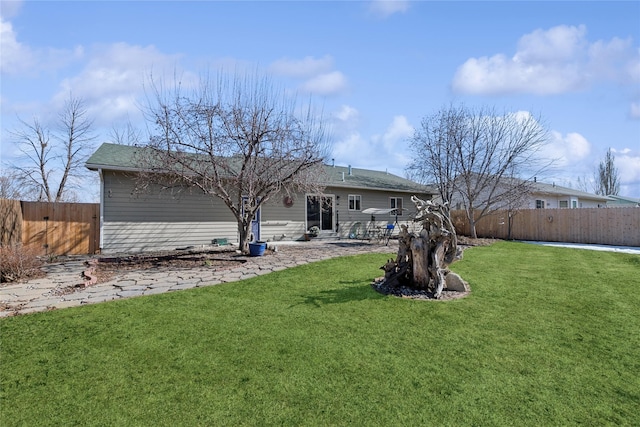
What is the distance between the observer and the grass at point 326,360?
242 cm

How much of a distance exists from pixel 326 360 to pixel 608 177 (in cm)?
4817

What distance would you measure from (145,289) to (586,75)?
14.0 metres

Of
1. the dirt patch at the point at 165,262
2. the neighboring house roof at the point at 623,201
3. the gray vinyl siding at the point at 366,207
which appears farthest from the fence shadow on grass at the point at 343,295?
the neighboring house roof at the point at 623,201

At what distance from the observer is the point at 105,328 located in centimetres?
391

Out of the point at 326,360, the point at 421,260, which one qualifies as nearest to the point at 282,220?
the point at 421,260

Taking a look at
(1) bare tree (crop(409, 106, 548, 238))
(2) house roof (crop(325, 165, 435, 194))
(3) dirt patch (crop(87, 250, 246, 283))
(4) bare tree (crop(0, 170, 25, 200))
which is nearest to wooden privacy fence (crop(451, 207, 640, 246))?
(1) bare tree (crop(409, 106, 548, 238))

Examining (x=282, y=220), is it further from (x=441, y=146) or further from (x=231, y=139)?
(x=441, y=146)

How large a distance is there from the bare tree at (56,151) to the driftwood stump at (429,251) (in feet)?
69.0

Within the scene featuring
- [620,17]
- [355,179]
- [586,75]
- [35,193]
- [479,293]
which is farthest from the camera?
[35,193]

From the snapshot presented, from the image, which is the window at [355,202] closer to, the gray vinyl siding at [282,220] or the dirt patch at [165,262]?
the gray vinyl siding at [282,220]

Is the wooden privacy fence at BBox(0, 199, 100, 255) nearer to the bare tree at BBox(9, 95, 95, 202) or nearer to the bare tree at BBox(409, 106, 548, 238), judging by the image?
the bare tree at BBox(9, 95, 95, 202)

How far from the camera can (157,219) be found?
36.9 feet

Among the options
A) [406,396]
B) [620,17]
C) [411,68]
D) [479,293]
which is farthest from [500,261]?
[406,396]

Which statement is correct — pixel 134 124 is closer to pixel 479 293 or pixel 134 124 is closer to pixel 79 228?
pixel 79 228
